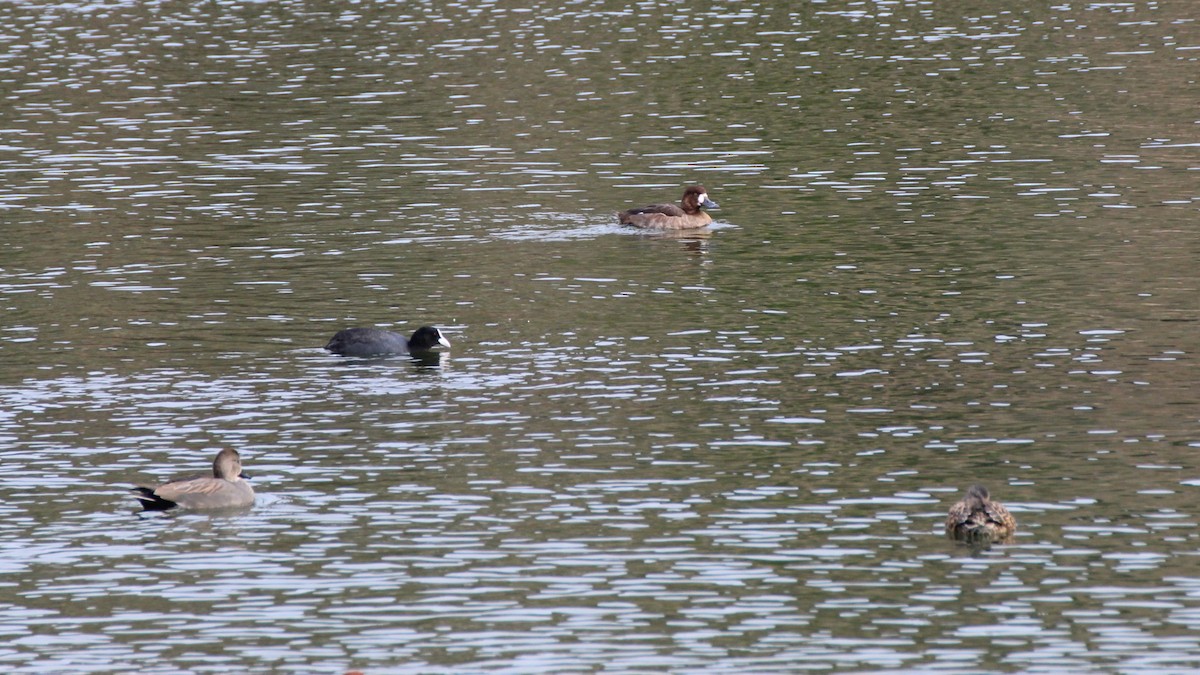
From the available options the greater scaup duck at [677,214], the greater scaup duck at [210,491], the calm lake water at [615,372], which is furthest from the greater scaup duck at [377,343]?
the greater scaup duck at [677,214]

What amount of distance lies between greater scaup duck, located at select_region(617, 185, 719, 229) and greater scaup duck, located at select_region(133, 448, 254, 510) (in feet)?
53.3

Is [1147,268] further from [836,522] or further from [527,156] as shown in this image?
[527,156]

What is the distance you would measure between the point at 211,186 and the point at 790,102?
51.4ft

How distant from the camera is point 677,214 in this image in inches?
1384

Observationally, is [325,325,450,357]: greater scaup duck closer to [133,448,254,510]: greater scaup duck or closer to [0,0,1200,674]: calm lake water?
[0,0,1200,674]: calm lake water

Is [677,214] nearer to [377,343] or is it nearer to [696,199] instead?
[696,199]

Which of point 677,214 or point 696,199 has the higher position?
point 696,199

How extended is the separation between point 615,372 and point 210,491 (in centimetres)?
676

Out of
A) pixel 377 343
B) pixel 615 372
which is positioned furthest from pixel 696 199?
pixel 615 372

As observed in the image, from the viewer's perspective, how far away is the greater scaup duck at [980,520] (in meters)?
17.6

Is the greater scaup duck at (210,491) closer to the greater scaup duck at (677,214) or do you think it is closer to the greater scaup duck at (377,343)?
the greater scaup duck at (377,343)

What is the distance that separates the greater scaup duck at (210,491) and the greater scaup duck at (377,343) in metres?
6.49

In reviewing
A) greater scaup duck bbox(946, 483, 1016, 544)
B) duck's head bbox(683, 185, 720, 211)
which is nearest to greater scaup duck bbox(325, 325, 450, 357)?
greater scaup duck bbox(946, 483, 1016, 544)

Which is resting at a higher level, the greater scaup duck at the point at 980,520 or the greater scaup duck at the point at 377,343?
the greater scaup duck at the point at 980,520
